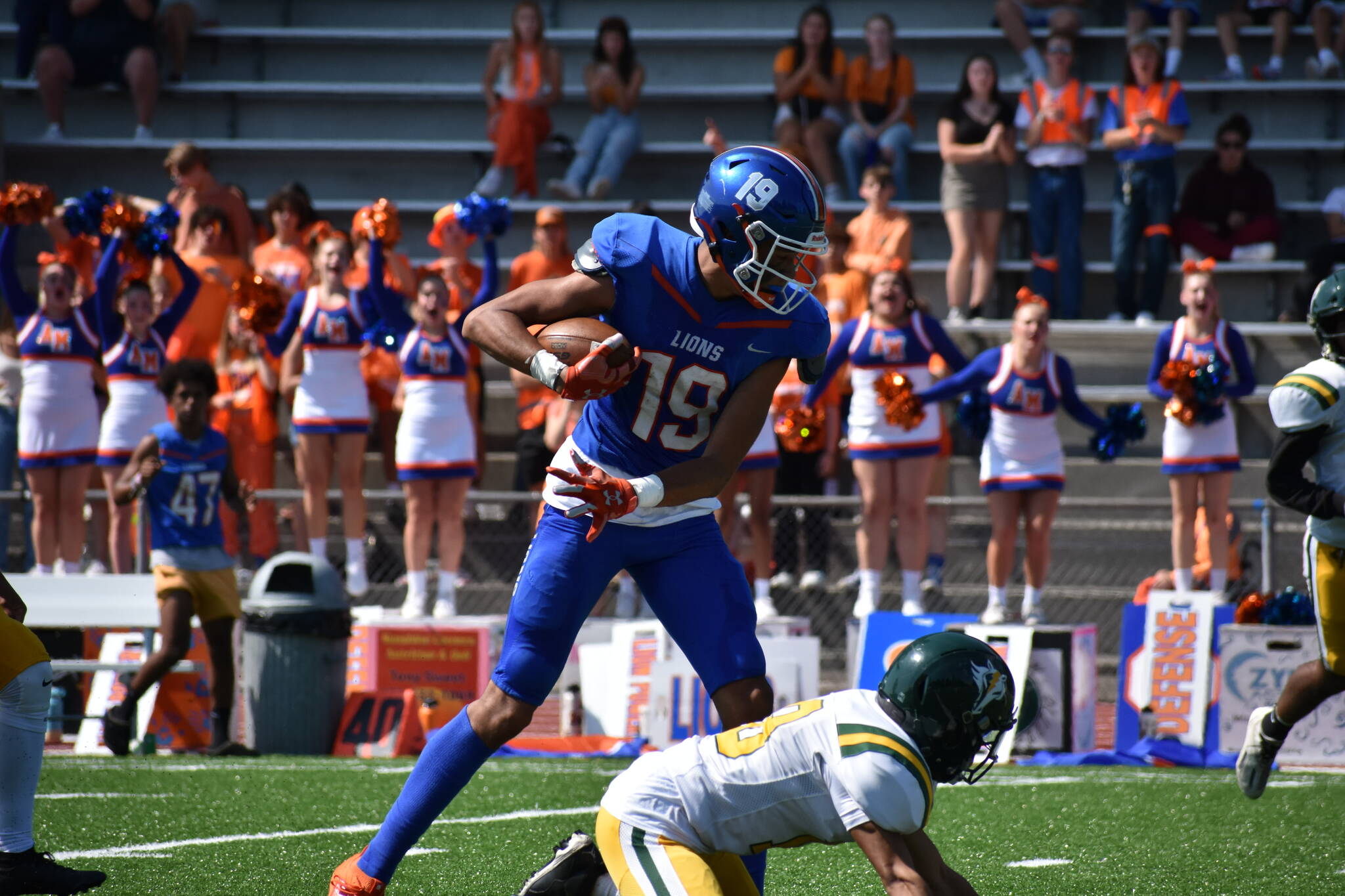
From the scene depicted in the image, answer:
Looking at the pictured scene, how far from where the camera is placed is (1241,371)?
9570 millimetres

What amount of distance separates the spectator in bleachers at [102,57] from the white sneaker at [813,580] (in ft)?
26.3

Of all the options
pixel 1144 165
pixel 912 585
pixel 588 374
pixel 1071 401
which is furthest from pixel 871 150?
pixel 588 374

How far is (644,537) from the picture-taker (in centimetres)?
403

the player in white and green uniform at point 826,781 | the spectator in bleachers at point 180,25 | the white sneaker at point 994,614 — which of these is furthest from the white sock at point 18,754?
the spectator in bleachers at point 180,25

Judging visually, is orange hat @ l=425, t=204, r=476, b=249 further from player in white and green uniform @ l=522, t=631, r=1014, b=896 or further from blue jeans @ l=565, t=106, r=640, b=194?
player in white and green uniform @ l=522, t=631, r=1014, b=896

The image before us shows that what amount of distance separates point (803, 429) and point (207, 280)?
172 inches

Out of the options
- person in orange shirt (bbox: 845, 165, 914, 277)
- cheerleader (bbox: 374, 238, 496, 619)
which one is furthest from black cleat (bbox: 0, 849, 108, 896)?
person in orange shirt (bbox: 845, 165, 914, 277)

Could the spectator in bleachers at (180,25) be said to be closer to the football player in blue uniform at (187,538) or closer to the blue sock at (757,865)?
the football player in blue uniform at (187,538)

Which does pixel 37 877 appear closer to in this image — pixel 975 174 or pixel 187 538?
pixel 187 538

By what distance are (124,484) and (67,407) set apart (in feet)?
6.98

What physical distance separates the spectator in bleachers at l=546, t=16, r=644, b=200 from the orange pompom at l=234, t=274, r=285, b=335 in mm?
4351

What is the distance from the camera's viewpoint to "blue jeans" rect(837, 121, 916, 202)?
44.0 ft

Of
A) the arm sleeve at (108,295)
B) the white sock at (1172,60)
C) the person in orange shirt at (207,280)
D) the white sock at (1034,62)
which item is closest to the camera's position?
the arm sleeve at (108,295)

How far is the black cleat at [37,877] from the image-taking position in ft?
13.6
